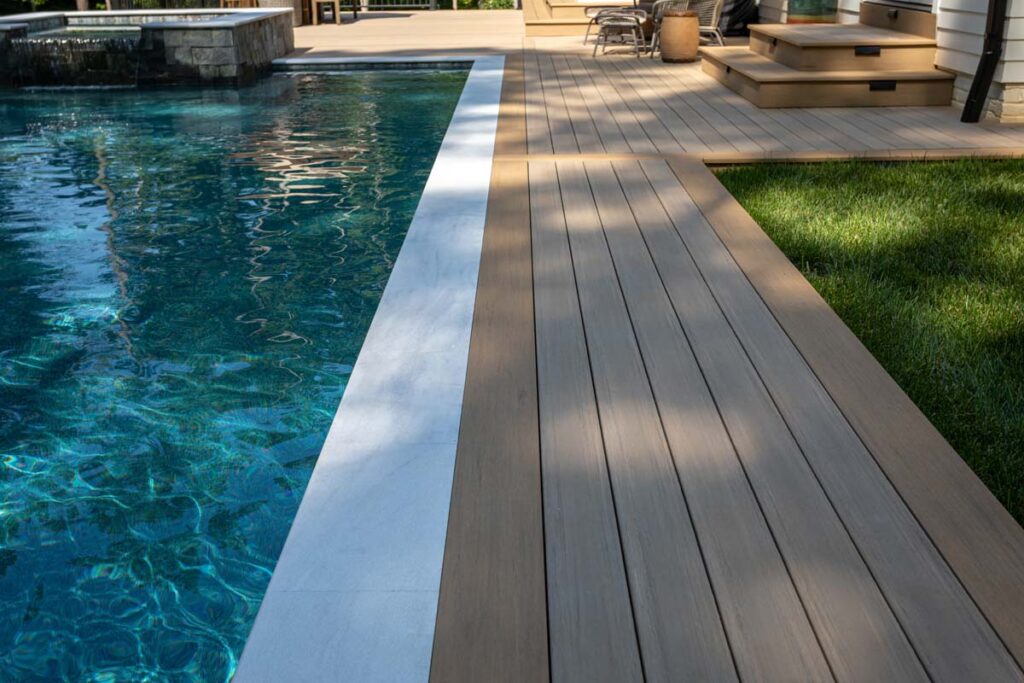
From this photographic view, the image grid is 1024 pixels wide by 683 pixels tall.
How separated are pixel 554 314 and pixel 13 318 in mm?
A: 2086

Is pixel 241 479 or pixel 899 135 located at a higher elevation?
pixel 899 135

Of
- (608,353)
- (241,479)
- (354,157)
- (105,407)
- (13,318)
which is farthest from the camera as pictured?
(354,157)

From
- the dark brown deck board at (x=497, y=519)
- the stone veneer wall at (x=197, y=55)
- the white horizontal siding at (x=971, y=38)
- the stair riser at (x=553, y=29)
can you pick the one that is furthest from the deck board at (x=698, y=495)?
the stair riser at (x=553, y=29)

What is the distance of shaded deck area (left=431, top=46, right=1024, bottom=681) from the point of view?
1.56m

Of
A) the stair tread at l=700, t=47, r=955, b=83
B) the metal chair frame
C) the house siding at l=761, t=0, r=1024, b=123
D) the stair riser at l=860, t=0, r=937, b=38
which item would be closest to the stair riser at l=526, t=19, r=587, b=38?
the metal chair frame

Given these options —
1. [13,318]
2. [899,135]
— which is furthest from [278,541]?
[899,135]

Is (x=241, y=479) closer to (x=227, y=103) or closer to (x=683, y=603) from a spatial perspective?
(x=683, y=603)

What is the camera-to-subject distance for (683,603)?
5.42ft

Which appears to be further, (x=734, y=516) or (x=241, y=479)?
(x=241, y=479)

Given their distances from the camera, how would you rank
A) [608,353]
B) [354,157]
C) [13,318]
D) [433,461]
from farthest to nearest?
[354,157]
[13,318]
[608,353]
[433,461]

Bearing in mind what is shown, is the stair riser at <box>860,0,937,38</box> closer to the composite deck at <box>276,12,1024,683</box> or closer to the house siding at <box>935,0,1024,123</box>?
the house siding at <box>935,0,1024,123</box>

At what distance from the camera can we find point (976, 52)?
20.2 ft

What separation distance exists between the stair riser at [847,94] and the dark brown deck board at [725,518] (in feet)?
13.6

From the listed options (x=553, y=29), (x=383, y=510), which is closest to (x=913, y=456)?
(x=383, y=510)
